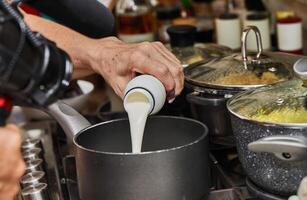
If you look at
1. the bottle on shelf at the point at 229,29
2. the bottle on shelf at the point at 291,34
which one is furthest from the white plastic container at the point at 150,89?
the bottle on shelf at the point at 229,29

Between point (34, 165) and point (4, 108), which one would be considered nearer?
point (4, 108)

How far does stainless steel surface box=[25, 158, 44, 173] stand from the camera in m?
1.11

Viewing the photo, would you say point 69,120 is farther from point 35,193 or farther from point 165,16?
point 165,16

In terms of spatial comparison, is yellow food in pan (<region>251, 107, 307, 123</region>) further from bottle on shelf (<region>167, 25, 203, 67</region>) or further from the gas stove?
bottle on shelf (<region>167, 25, 203, 67</region>)

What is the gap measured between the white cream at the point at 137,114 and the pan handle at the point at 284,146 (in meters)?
0.24

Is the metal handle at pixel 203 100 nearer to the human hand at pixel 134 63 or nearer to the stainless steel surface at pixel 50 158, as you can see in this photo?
the human hand at pixel 134 63

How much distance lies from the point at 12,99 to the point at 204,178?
36 cm

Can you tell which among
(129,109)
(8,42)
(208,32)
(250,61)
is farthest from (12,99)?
(208,32)

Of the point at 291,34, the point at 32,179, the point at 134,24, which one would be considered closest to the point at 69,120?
the point at 32,179

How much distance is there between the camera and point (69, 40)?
3.76 feet

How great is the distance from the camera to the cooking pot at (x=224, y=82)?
3.21 ft

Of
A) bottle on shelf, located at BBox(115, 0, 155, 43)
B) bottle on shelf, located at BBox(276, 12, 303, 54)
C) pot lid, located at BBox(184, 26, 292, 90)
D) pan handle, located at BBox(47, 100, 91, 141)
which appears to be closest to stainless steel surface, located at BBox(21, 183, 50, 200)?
pan handle, located at BBox(47, 100, 91, 141)

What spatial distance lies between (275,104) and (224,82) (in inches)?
6.1

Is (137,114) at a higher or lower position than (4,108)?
lower
